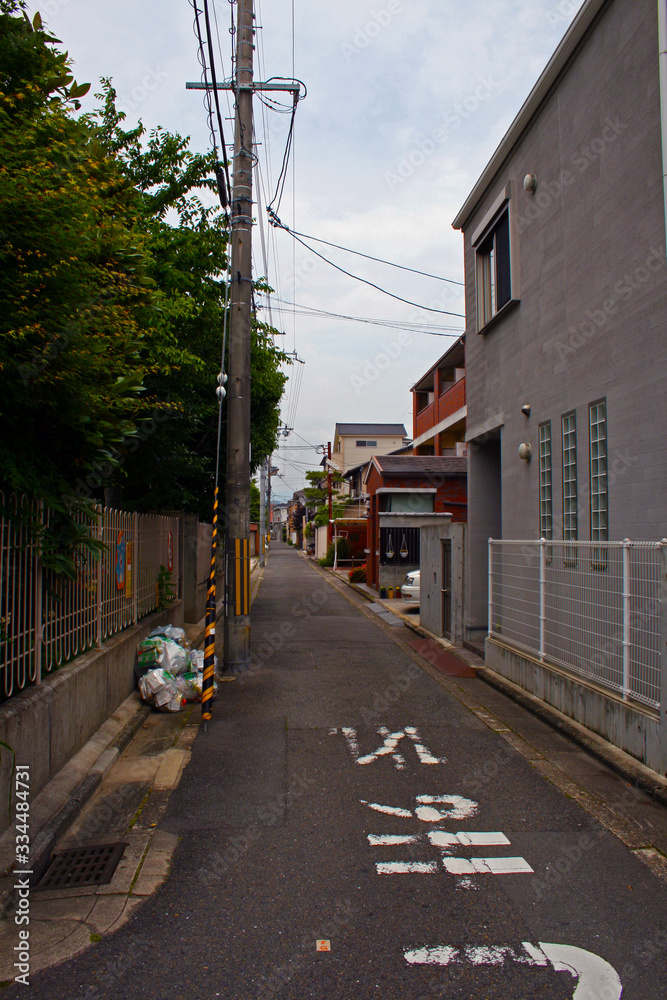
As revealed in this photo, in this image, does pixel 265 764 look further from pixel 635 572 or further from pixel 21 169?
pixel 21 169

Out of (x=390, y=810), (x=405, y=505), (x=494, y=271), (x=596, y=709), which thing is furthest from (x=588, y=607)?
(x=405, y=505)

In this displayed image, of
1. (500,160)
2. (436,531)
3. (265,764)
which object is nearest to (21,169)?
(265,764)

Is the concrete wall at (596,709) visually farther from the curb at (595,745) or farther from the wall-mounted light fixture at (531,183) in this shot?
the wall-mounted light fixture at (531,183)

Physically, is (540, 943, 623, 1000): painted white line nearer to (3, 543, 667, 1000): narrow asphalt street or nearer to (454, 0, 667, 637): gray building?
(3, 543, 667, 1000): narrow asphalt street

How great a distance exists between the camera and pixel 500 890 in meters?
3.66

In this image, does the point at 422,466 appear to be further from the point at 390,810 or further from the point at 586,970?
the point at 586,970

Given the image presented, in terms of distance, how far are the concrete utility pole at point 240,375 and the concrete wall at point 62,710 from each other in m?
2.20

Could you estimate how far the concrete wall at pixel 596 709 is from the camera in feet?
17.3

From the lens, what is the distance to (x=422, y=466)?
2342cm

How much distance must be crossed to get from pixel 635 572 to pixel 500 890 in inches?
124

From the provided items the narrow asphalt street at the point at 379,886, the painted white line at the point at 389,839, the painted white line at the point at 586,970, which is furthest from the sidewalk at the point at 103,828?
the painted white line at the point at 586,970

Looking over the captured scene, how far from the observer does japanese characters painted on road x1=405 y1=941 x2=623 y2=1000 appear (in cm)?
291


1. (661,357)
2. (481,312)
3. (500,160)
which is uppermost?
(500,160)

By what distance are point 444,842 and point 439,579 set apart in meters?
8.78
